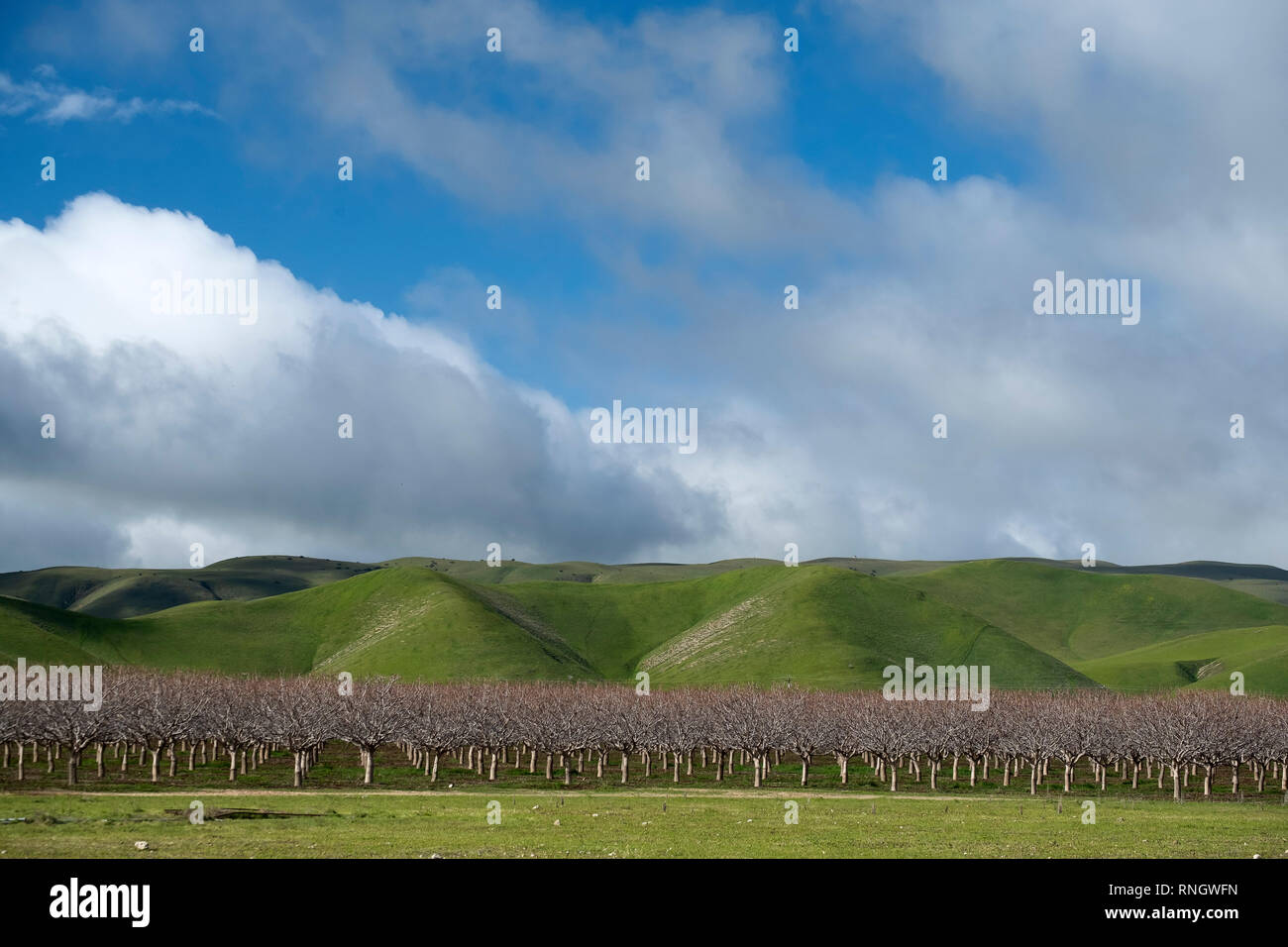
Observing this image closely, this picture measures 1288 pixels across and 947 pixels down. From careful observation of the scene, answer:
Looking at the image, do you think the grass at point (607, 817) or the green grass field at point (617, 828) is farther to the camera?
the grass at point (607, 817)

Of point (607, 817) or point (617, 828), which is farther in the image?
point (607, 817)

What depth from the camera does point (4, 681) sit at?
10806 cm

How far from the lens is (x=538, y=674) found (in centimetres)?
18425

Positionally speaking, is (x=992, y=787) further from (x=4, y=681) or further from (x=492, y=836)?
(x=4, y=681)

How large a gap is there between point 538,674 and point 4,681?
90.0 meters

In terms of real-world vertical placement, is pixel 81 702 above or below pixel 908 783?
above

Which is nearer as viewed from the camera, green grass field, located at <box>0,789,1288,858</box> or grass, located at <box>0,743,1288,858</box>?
green grass field, located at <box>0,789,1288,858</box>

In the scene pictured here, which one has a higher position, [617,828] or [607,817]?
[617,828]
